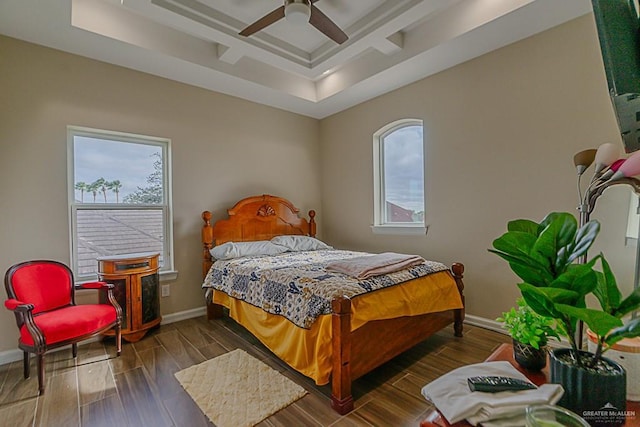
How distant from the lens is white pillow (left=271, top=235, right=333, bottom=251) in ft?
12.6

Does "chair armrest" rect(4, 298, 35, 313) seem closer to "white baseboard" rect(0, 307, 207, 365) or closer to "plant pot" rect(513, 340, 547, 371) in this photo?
"white baseboard" rect(0, 307, 207, 365)

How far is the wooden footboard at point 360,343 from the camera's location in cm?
178

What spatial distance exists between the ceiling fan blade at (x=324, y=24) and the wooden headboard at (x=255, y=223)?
7.20 ft

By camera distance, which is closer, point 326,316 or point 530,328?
point 530,328

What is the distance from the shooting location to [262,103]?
418cm

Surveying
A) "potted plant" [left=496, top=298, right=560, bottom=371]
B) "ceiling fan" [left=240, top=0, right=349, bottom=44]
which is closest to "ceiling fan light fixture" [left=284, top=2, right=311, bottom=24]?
"ceiling fan" [left=240, top=0, right=349, bottom=44]

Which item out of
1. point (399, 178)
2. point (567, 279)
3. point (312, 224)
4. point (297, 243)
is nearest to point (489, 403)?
point (567, 279)

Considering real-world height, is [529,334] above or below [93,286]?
above

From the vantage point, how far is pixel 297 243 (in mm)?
3912

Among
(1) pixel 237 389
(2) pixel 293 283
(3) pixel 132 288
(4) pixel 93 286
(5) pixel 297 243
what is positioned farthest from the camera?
(5) pixel 297 243

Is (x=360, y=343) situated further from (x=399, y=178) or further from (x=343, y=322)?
(x=399, y=178)

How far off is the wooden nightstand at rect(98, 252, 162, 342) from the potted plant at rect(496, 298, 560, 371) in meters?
3.03

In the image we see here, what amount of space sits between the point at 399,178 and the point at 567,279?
3.36m

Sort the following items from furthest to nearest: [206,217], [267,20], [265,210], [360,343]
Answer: [265,210], [206,217], [267,20], [360,343]
